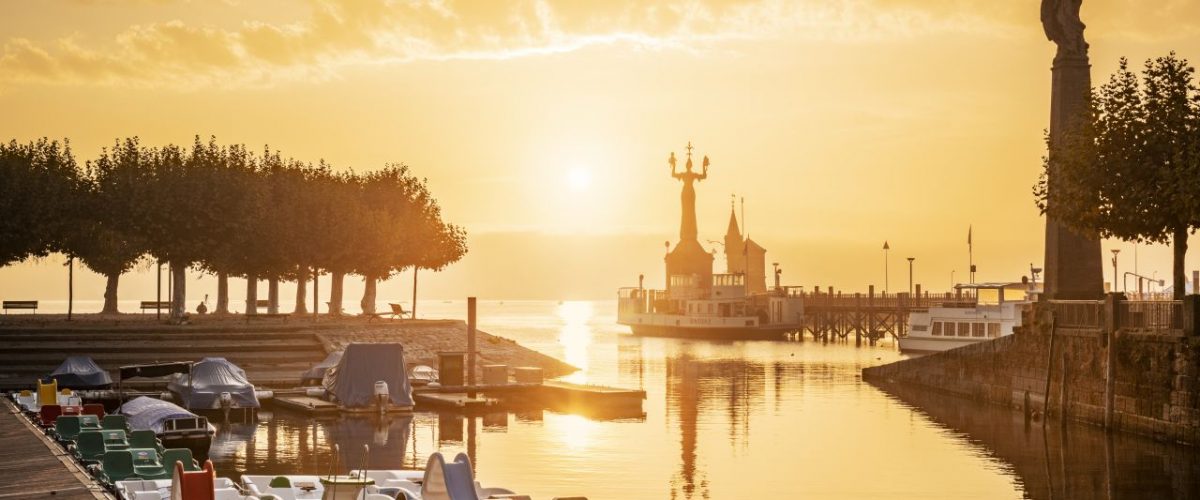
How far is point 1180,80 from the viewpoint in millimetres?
45375

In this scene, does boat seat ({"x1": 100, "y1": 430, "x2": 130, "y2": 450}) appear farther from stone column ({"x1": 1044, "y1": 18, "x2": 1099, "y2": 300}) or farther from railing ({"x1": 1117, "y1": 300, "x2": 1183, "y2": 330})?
stone column ({"x1": 1044, "y1": 18, "x2": 1099, "y2": 300})

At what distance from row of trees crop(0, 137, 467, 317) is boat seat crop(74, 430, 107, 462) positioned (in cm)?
4159

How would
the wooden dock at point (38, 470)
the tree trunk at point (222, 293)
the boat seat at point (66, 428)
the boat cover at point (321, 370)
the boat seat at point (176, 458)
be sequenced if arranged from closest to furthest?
the wooden dock at point (38, 470) < the boat seat at point (176, 458) < the boat seat at point (66, 428) < the boat cover at point (321, 370) < the tree trunk at point (222, 293)

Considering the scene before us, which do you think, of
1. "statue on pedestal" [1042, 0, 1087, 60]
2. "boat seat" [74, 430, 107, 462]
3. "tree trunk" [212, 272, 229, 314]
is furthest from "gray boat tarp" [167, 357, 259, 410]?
"tree trunk" [212, 272, 229, 314]

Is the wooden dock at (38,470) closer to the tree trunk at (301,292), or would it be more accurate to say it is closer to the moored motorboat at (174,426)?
the moored motorboat at (174,426)

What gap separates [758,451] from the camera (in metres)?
43.5

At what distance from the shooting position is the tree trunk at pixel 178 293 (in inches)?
2842

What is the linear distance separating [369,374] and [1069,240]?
87.9 feet

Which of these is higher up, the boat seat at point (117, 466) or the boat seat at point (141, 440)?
the boat seat at point (141, 440)

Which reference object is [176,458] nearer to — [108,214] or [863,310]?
[108,214]

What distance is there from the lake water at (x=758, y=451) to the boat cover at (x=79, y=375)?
722cm

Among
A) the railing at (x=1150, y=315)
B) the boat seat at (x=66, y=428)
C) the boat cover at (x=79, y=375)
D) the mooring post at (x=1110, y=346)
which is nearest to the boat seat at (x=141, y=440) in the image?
the boat seat at (x=66, y=428)

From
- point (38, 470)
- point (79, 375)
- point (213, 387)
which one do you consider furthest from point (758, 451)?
point (79, 375)

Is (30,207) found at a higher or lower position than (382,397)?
higher
